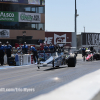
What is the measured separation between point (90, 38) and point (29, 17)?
23.1 meters

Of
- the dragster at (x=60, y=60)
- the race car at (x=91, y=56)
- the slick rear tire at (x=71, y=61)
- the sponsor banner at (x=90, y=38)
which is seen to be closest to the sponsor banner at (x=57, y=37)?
the sponsor banner at (x=90, y=38)

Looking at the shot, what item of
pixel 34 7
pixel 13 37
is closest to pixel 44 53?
pixel 13 37

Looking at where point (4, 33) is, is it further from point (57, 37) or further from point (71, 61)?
point (71, 61)

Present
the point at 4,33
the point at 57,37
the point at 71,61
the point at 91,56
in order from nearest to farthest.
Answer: the point at 71,61 < the point at 91,56 < the point at 4,33 < the point at 57,37

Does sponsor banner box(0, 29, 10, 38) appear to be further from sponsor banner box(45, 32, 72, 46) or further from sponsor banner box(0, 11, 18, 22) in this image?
sponsor banner box(45, 32, 72, 46)

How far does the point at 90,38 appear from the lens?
65.2 m

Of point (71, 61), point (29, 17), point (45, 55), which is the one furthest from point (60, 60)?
point (29, 17)

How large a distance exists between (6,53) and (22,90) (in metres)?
12.7

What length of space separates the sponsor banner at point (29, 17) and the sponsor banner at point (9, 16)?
2.90 ft

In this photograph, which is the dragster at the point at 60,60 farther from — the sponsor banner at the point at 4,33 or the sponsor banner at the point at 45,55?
the sponsor banner at the point at 4,33

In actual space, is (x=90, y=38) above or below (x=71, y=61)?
above

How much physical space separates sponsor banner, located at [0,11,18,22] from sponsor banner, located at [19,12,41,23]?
88 cm

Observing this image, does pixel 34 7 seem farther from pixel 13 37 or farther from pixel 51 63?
pixel 51 63

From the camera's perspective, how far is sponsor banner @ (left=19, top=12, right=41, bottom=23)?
45916 mm
